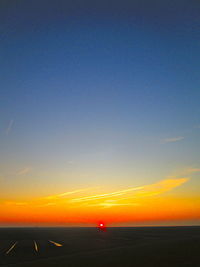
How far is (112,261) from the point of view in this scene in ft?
64.2

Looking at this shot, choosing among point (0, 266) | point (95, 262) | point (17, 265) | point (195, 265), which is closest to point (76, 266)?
point (95, 262)

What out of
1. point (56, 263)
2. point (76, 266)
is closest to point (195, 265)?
point (76, 266)

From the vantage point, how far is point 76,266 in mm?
17656

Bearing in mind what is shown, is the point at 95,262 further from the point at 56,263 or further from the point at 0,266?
the point at 0,266

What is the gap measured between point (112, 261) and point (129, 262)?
141 centimetres

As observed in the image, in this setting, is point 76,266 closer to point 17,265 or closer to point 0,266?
point 17,265

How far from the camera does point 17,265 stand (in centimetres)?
1872

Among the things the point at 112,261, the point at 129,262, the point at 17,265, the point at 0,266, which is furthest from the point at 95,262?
the point at 0,266

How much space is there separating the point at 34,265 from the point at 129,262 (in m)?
7.21

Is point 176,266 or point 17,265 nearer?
point 176,266

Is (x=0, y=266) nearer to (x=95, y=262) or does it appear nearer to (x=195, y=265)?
(x=95, y=262)

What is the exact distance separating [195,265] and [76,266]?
27.5 ft

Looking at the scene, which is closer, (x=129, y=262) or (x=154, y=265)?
(x=154, y=265)

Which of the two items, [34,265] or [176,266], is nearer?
[176,266]
